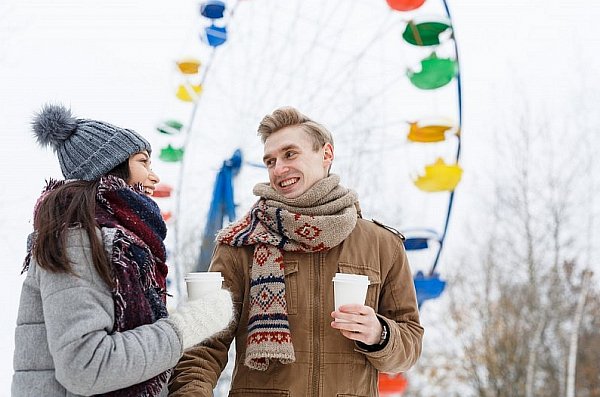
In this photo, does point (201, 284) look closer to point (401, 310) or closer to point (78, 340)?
point (78, 340)

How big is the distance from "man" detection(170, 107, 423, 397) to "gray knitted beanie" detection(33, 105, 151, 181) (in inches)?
20.9

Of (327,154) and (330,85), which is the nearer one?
(327,154)

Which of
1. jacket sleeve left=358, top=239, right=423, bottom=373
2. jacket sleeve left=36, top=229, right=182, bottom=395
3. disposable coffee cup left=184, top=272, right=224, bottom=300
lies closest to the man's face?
jacket sleeve left=358, top=239, right=423, bottom=373

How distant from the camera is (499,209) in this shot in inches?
584

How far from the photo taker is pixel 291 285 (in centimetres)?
227

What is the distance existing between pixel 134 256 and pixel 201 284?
0.27m

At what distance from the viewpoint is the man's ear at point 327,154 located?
2471 mm

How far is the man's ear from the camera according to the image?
2.47 meters

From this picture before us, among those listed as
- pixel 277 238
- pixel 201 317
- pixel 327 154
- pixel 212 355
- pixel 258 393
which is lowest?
pixel 258 393

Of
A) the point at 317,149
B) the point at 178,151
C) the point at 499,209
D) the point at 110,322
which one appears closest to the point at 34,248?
the point at 110,322

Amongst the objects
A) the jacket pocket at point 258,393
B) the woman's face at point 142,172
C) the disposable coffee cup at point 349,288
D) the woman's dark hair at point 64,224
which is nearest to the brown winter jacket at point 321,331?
the jacket pocket at point 258,393

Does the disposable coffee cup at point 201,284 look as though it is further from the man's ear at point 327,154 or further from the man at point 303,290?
the man's ear at point 327,154

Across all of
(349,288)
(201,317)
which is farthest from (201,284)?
(349,288)

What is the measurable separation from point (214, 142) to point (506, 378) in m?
8.88
